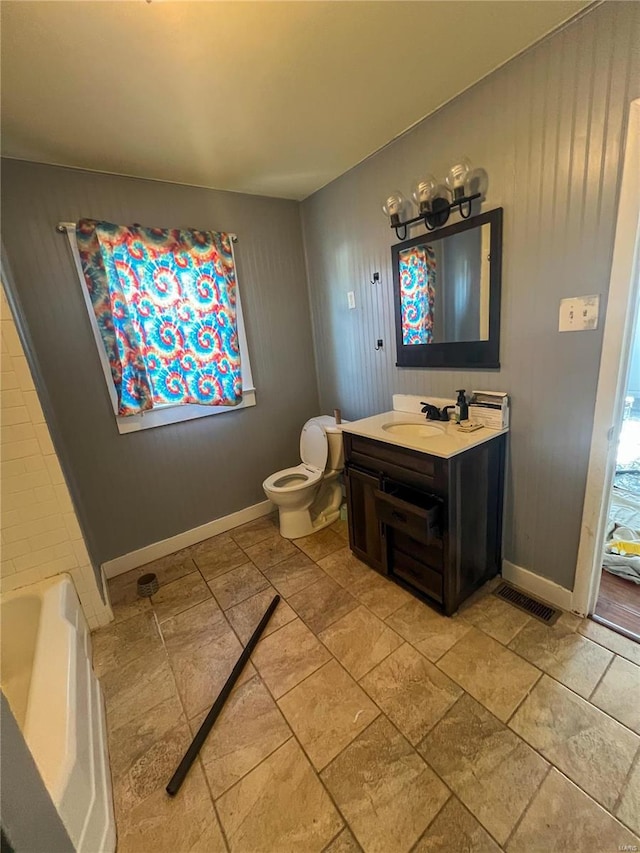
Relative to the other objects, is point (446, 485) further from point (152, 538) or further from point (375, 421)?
point (152, 538)

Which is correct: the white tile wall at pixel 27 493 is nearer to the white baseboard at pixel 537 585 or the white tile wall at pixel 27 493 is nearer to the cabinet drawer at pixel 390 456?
the cabinet drawer at pixel 390 456

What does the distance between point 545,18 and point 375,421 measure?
1.69 metres

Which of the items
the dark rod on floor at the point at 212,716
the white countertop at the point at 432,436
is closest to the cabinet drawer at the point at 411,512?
the white countertop at the point at 432,436

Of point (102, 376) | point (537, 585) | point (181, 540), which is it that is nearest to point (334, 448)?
point (181, 540)

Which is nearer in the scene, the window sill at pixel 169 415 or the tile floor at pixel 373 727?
the tile floor at pixel 373 727

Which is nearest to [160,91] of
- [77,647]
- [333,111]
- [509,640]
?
[333,111]

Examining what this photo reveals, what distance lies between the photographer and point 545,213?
140 centimetres

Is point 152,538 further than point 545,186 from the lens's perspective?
Yes

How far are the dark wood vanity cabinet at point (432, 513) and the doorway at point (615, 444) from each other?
1.23ft

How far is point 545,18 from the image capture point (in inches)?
47.1

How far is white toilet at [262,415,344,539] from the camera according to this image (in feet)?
7.71

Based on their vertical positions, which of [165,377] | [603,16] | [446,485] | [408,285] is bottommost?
[446,485]

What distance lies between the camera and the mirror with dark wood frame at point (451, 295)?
1612 mm

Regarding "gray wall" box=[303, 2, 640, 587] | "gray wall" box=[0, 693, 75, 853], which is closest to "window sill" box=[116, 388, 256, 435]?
"gray wall" box=[303, 2, 640, 587]
